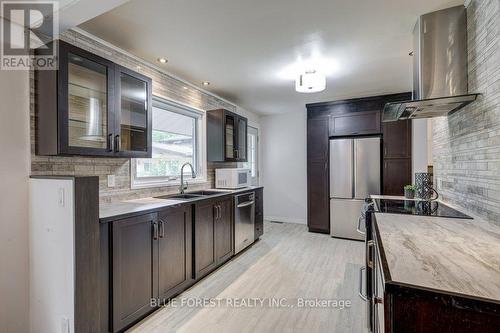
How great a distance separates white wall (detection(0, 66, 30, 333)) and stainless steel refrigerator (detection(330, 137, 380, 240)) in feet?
13.3

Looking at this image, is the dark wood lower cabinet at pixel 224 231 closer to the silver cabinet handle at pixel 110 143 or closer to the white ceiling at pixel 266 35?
the silver cabinet handle at pixel 110 143

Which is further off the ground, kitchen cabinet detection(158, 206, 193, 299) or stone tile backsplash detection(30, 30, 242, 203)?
stone tile backsplash detection(30, 30, 242, 203)

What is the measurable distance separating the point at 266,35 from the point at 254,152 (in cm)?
356

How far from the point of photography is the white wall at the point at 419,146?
386 centimetres

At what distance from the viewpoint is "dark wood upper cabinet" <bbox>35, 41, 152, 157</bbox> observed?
173cm

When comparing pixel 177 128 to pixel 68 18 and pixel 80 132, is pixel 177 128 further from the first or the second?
pixel 68 18

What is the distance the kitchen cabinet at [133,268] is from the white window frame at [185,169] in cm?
77

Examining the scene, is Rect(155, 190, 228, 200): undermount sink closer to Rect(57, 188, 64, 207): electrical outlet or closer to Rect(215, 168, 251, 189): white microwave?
Rect(215, 168, 251, 189): white microwave

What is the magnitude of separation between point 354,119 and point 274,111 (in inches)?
68.8

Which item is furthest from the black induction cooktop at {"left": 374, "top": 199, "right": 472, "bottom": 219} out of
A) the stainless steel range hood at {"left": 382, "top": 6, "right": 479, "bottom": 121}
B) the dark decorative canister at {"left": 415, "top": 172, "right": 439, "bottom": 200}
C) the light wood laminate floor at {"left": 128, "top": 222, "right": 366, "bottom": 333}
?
the light wood laminate floor at {"left": 128, "top": 222, "right": 366, "bottom": 333}

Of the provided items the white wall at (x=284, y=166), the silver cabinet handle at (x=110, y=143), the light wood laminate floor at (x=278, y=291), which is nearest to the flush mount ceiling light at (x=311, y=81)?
the silver cabinet handle at (x=110, y=143)

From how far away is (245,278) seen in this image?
2.79 metres

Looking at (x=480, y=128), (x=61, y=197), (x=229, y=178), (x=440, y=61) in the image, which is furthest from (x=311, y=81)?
(x=61, y=197)

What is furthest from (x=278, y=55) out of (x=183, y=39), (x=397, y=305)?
(x=397, y=305)
